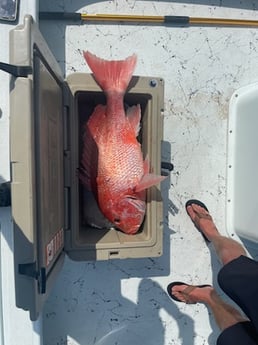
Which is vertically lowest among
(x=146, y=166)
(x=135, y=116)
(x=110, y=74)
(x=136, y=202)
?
(x=136, y=202)

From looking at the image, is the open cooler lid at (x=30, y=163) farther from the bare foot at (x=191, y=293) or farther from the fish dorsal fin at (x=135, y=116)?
the bare foot at (x=191, y=293)

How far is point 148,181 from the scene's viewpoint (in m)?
1.48

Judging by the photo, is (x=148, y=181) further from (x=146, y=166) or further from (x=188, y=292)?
(x=188, y=292)

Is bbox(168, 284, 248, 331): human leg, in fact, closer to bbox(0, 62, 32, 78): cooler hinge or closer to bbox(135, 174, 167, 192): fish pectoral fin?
bbox(135, 174, 167, 192): fish pectoral fin

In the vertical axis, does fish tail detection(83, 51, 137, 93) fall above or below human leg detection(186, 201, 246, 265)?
above

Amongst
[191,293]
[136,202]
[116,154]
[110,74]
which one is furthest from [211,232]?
[110,74]

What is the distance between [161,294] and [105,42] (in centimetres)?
102

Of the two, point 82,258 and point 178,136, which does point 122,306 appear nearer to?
point 82,258

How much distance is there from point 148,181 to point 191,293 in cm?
54

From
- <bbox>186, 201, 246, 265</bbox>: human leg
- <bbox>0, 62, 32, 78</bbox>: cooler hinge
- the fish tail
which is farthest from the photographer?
<bbox>186, 201, 246, 265</bbox>: human leg

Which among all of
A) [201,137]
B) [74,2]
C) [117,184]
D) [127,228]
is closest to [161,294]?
[127,228]

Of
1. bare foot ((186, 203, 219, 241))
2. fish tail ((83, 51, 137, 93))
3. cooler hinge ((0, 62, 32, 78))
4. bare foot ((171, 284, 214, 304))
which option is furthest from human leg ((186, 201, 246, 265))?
cooler hinge ((0, 62, 32, 78))

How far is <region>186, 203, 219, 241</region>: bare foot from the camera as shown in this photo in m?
1.71

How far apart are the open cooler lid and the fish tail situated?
1.08 ft
